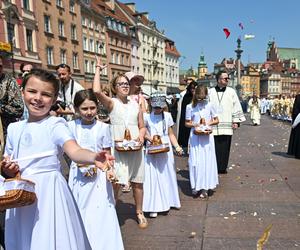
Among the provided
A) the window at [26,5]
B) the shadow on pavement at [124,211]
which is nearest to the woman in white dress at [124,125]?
the shadow on pavement at [124,211]

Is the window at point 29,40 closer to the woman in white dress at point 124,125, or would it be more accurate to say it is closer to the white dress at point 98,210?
the woman in white dress at point 124,125

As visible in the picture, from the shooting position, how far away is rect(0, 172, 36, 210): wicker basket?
6.61ft

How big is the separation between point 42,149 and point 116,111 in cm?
179

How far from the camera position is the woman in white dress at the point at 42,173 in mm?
2260

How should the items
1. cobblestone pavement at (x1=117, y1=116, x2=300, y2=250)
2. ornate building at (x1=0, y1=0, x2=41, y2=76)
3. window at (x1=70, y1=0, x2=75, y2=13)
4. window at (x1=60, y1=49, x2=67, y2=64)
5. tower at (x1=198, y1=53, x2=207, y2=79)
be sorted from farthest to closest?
tower at (x1=198, y1=53, x2=207, y2=79), window at (x1=70, y1=0, x2=75, y2=13), window at (x1=60, y1=49, x2=67, y2=64), ornate building at (x1=0, y1=0, x2=41, y2=76), cobblestone pavement at (x1=117, y1=116, x2=300, y2=250)

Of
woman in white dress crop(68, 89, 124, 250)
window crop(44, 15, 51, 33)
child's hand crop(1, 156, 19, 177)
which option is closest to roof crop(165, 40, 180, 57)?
window crop(44, 15, 51, 33)

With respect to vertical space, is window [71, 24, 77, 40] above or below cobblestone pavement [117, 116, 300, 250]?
above

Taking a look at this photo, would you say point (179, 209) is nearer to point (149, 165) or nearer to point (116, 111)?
point (149, 165)

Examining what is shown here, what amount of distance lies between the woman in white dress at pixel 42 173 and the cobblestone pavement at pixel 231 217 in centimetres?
168

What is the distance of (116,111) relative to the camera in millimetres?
4027

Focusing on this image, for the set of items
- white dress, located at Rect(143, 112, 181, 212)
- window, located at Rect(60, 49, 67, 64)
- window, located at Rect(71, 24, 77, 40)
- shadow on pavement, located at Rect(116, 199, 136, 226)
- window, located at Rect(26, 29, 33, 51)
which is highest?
window, located at Rect(71, 24, 77, 40)

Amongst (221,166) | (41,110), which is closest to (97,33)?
(221,166)

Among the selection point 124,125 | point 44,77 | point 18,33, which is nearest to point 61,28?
point 18,33

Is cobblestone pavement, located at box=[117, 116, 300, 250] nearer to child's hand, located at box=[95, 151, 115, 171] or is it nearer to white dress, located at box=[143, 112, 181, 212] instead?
white dress, located at box=[143, 112, 181, 212]
